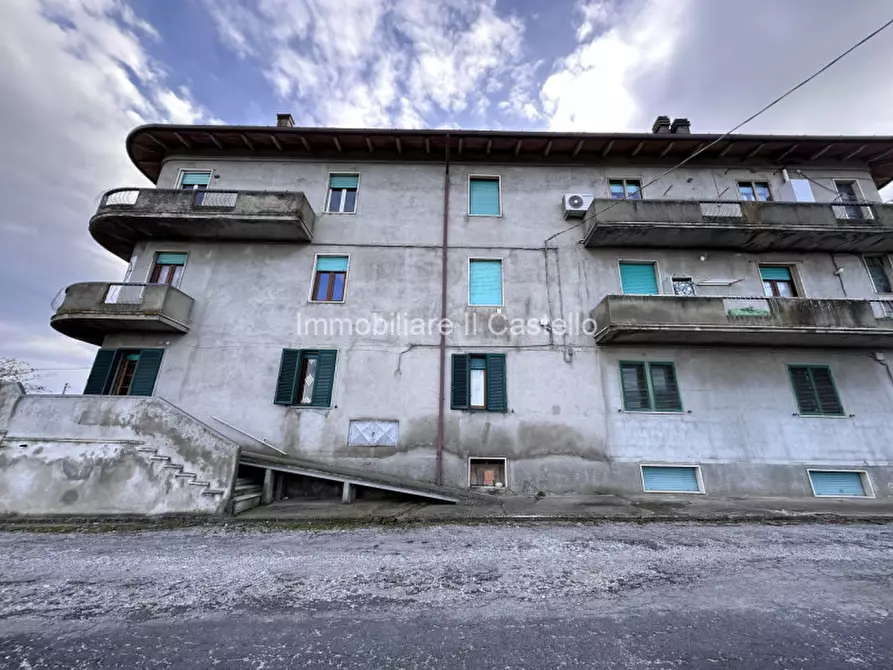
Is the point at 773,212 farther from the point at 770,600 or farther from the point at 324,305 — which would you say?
the point at 324,305

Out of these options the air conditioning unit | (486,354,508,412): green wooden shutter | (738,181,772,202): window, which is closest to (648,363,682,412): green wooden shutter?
(486,354,508,412): green wooden shutter

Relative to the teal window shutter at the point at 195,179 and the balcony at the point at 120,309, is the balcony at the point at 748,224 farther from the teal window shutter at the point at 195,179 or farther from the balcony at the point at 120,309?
the teal window shutter at the point at 195,179

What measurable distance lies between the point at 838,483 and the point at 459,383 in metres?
10.0

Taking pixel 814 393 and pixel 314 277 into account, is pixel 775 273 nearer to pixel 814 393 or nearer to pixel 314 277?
pixel 814 393

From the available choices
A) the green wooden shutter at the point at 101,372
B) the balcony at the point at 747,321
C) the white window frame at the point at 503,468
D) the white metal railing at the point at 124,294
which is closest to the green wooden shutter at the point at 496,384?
the white window frame at the point at 503,468

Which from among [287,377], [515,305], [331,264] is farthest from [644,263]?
[287,377]

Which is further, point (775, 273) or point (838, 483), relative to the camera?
point (775, 273)

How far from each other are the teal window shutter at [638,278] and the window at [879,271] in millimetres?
6664

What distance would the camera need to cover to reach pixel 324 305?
10.9m

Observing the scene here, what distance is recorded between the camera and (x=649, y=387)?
10.0 m

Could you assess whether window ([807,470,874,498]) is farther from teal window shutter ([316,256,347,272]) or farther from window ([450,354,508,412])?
teal window shutter ([316,256,347,272])

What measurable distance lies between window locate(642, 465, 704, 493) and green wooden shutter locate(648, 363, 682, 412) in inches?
59.7

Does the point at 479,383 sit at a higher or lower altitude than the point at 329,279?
lower

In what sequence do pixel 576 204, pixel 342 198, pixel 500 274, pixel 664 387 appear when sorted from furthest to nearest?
pixel 342 198 < pixel 576 204 < pixel 500 274 < pixel 664 387
